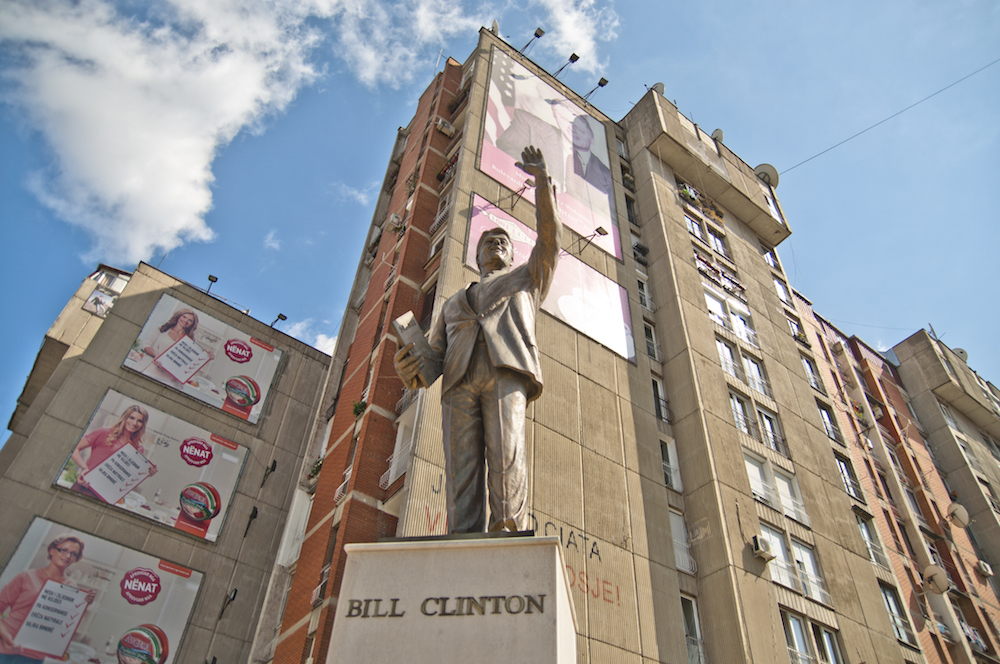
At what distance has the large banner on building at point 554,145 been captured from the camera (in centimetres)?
2692

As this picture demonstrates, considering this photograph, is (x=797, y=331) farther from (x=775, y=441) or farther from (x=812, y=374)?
(x=775, y=441)

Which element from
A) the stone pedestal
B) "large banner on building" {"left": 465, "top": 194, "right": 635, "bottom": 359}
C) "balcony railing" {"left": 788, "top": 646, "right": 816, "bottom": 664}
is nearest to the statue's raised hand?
the stone pedestal

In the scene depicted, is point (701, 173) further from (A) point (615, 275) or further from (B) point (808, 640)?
(B) point (808, 640)

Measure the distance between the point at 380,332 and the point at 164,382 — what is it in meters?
11.5

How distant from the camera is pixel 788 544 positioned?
21.5 m

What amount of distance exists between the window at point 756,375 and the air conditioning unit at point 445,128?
15872 mm

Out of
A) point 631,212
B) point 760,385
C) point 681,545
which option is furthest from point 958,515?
point 631,212

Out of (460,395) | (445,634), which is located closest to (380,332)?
(460,395)

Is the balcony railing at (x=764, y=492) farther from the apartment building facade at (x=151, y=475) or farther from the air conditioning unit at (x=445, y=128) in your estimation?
the air conditioning unit at (x=445, y=128)

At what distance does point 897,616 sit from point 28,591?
29.5 metres

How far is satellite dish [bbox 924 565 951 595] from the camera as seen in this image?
88.1 ft

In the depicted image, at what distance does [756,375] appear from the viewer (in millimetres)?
27594

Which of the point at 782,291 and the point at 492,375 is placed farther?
the point at 782,291

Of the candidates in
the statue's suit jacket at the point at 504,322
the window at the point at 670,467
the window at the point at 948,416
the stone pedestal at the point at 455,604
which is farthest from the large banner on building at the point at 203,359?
the window at the point at 948,416
